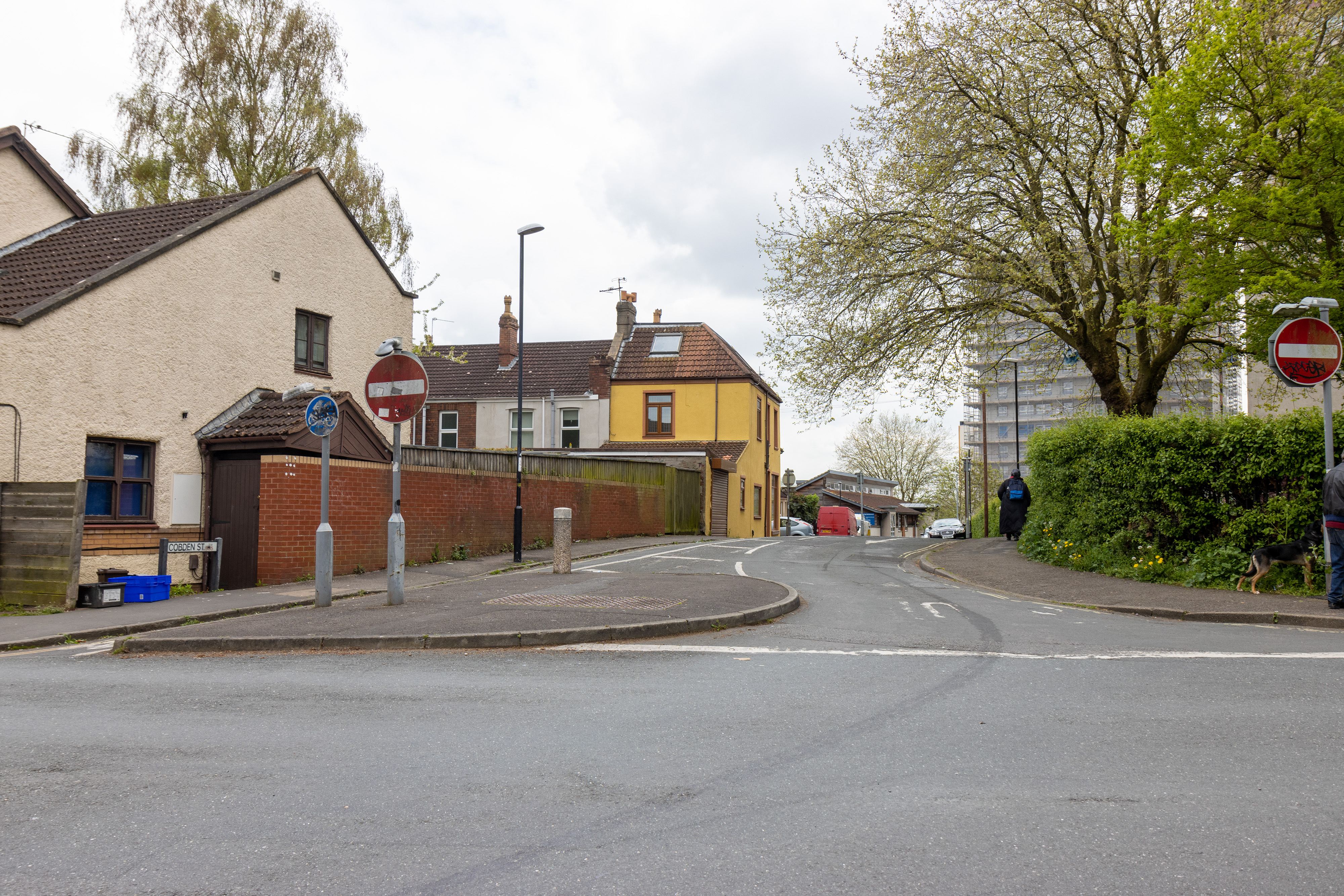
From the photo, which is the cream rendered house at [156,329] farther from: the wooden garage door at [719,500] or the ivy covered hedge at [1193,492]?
the wooden garage door at [719,500]

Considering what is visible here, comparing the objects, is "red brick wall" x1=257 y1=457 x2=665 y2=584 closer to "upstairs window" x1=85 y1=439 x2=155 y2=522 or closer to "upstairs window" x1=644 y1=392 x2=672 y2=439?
"upstairs window" x1=85 y1=439 x2=155 y2=522

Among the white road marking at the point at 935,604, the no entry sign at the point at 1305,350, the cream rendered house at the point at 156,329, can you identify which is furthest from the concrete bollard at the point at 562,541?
the no entry sign at the point at 1305,350

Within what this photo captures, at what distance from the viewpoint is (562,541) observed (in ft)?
52.3

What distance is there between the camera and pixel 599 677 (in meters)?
7.29

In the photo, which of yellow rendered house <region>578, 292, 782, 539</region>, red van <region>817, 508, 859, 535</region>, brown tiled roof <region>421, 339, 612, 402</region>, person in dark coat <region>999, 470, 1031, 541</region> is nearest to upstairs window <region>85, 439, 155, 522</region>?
person in dark coat <region>999, 470, 1031, 541</region>

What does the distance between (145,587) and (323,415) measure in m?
3.91

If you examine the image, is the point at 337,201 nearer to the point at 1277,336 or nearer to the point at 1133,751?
the point at 1277,336

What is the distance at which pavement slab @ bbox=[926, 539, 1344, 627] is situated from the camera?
10.5 metres

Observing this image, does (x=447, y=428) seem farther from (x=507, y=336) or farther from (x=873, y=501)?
(x=873, y=501)

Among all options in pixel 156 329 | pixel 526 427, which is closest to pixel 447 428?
pixel 526 427

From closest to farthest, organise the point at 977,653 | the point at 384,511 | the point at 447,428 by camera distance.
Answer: the point at 977,653 → the point at 384,511 → the point at 447,428

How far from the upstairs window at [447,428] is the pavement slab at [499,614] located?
27132 mm

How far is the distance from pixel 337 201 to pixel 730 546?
513 inches

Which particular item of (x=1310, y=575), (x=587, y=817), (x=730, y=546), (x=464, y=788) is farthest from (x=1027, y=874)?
(x=730, y=546)
